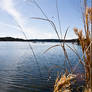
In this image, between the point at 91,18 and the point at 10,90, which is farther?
the point at 10,90

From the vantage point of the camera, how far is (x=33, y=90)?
5797 mm

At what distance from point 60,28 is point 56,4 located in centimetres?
34

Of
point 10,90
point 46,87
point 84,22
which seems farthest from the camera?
point 46,87

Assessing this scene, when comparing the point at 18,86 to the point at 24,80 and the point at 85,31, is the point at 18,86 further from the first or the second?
the point at 85,31

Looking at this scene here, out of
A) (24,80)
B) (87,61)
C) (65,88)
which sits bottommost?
(65,88)

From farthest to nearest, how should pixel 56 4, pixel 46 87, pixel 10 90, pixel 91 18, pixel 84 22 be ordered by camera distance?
pixel 46 87, pixel 10 90, pixel 56 4, pixel 84 22, pixel 91 18

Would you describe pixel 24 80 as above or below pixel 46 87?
above

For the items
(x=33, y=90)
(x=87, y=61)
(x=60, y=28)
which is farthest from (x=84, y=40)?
(x=33, y=90)

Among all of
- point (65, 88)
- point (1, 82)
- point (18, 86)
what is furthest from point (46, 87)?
point (65, 88)

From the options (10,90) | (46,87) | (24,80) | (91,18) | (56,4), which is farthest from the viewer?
(24,80)

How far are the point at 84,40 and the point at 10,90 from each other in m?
5.74

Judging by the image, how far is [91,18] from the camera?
102 cm

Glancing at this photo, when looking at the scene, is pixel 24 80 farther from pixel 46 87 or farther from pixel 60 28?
pixel 60 28

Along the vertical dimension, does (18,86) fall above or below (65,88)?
above
